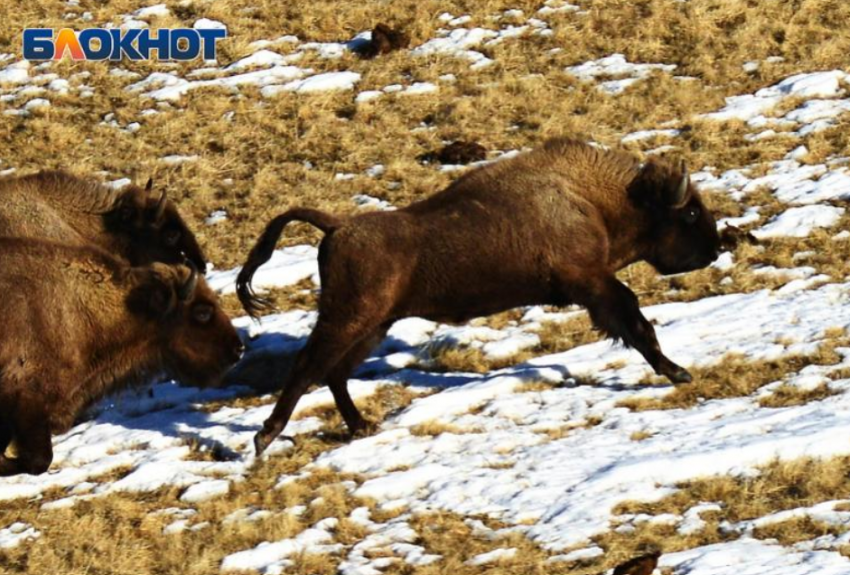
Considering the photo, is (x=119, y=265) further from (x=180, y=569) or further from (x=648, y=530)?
(x=648, y=530)

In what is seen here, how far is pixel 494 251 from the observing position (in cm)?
1039

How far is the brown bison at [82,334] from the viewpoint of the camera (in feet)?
30.0

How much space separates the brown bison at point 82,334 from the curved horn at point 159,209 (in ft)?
7.02

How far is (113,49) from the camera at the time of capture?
2011 centimetres

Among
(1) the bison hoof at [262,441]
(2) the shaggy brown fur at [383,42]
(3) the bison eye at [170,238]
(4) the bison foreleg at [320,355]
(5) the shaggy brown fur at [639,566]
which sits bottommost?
(1) the bison hoof at [262,441]

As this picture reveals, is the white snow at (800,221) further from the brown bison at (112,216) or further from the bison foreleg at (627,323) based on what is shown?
the brown bison at (112,216)

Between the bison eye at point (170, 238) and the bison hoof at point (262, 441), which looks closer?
the bison hoof at point (262, 441)

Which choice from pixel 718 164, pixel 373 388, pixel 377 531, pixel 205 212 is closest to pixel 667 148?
pixel 718 164

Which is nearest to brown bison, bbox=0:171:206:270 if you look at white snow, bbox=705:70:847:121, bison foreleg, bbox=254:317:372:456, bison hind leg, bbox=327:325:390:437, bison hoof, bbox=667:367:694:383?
bison hind leg, bbox=327:325:390:437

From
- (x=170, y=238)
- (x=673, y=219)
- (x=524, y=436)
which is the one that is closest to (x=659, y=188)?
(x=673, y=219)

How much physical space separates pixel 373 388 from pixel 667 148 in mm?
6502

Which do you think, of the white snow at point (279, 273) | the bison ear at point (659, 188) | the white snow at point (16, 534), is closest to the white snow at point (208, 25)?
the white snow at point (279, 273)

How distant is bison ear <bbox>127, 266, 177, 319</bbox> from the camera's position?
9781mm

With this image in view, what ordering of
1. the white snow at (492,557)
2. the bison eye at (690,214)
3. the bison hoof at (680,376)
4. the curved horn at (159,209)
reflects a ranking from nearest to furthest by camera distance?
the white snow at (492,557)
the bison hoof at (680,376)
the bison eye at (690,214)
the curved horn at (159,209)
